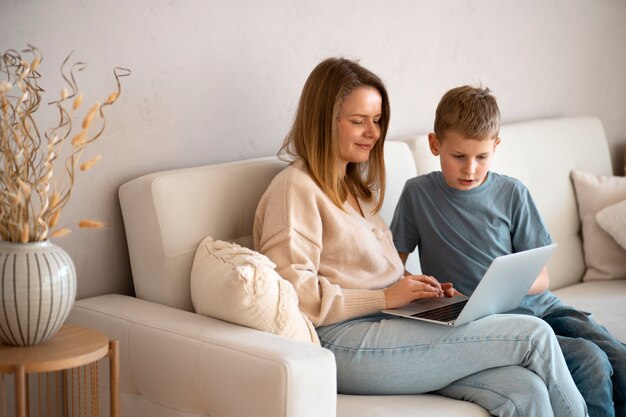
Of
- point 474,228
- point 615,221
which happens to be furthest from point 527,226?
point 615,221

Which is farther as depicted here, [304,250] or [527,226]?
[527,226]

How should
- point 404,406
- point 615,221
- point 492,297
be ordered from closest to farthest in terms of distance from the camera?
point 404,406 → point 492,297 → point 615,221

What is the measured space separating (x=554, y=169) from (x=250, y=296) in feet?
5.67

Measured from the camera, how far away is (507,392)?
202cm

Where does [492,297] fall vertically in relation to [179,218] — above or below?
below

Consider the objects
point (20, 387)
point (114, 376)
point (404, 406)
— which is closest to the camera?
point (20, 387)

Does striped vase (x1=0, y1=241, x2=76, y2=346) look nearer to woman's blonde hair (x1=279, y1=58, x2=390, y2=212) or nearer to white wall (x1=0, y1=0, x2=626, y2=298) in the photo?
white wall (x1=0, y1=0, x2=626, y2=298)

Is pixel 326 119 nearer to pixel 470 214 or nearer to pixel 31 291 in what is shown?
pixel 470 214

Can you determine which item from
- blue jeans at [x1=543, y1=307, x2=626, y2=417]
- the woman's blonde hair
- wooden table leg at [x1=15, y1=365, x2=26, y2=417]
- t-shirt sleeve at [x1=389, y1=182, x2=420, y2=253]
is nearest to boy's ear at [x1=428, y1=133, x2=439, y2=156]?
t-shirt sleeve at [x1=389, y1=182, x2=420, y2=253]

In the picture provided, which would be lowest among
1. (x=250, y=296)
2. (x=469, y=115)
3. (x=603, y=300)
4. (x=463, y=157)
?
(x=603, y=300)

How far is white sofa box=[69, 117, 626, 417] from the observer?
175 centimetres

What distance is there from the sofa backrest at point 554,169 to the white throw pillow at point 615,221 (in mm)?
135

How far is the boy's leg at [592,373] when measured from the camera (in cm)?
216

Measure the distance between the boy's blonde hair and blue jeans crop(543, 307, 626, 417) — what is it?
0.53 metres
